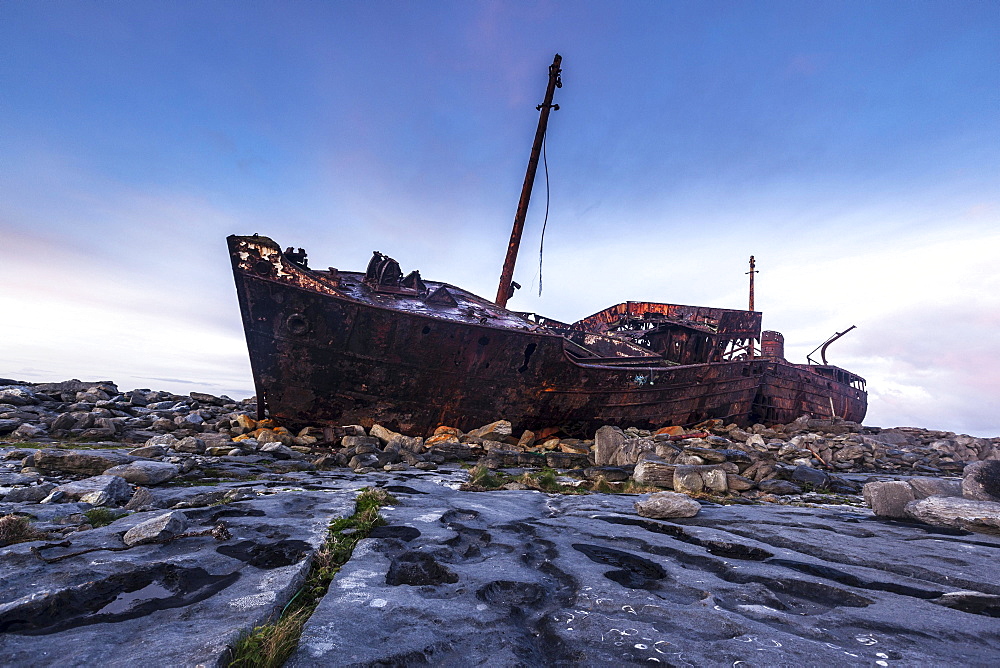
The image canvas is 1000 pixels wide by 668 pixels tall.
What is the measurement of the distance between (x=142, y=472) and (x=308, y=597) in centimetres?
318

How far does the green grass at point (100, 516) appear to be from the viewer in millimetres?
2398

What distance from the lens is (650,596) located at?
1.71 meters

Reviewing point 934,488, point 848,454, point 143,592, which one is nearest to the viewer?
point 143,592

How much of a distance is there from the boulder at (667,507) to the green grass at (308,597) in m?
1.95

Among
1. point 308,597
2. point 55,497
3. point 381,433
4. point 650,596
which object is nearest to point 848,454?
point 381,433

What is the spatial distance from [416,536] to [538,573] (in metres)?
0.79

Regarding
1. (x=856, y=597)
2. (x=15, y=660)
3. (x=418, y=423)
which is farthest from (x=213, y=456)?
(x=856, y=597)

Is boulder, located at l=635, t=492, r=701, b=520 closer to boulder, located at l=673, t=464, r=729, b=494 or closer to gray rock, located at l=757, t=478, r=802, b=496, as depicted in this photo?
boulder, located at l=673, t=464, r=729, b=494

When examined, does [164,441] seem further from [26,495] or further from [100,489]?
[100,489]

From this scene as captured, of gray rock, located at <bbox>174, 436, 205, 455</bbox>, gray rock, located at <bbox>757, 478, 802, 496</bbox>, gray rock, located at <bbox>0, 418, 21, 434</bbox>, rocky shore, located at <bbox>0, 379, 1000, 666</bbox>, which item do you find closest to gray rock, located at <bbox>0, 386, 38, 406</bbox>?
gray rock, located at <bbox>0, 418, 21, 434</bbox>

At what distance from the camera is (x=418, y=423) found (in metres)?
8.89

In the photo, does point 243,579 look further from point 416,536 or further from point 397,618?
point 416,536

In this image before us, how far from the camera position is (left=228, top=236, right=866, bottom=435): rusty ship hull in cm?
811

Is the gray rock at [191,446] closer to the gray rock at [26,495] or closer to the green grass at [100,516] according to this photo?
the gray rock at [26,495]
